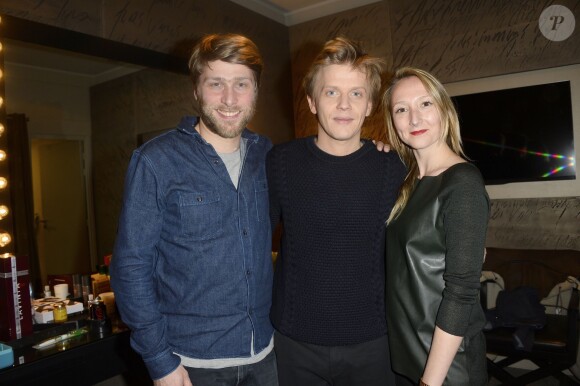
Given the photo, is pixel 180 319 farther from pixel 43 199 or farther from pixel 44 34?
pixel 43 199

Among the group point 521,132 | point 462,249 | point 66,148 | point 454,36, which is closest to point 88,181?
point 66,148

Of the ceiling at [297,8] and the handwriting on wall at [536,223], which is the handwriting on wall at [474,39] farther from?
the handwriting on wall at [536,223]

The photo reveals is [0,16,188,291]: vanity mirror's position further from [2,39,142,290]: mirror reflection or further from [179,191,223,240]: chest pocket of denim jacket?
[179,191,223,240]: chest pocket of denim jacket

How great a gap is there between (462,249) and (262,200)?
0.62 meters

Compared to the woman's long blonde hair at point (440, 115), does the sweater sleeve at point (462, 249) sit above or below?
below

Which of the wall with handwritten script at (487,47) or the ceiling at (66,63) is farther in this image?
the ceiling at (66,63)

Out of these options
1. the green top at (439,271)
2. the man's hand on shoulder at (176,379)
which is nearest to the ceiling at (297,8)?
the green top at (439,271)

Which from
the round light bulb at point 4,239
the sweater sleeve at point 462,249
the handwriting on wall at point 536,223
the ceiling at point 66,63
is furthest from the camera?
the ceiling at point 66,63

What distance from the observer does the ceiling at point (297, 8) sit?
157 inches

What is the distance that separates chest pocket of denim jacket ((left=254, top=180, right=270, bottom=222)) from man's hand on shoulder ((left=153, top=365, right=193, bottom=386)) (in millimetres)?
494

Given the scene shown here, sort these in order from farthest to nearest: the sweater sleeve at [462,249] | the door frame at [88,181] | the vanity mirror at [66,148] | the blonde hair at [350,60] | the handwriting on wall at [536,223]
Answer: the door frame at [88,181], the vanity mirror at [66,148], the handwriting on wall at [536,223], the blonde hair at [350,60], the sweater sleeve at [462,249]

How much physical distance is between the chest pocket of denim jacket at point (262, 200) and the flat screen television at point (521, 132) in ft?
8.56

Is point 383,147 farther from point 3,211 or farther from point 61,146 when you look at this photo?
point 61,146

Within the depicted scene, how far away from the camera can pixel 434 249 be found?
119cm
